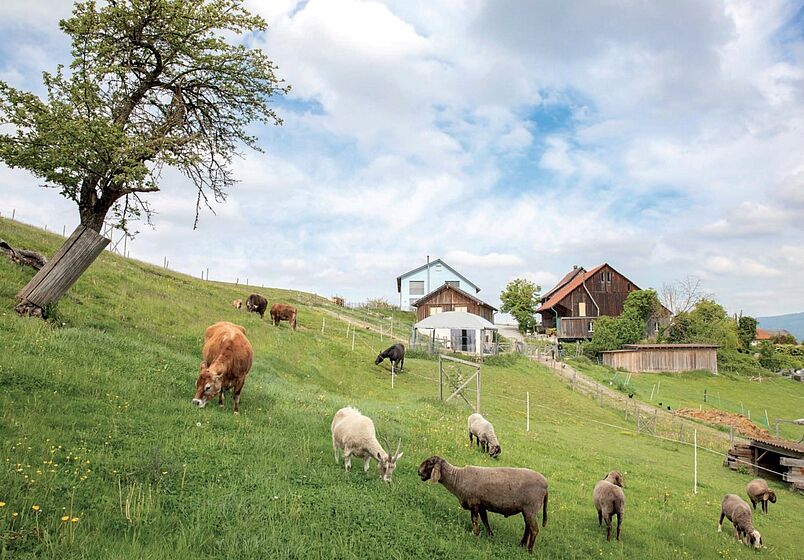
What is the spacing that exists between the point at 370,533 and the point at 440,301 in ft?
176

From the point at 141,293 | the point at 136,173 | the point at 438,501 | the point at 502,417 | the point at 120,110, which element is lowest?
the point at 502,417

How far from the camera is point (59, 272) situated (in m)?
14.3

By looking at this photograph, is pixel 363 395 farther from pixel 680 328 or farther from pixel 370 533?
pixel 680 328

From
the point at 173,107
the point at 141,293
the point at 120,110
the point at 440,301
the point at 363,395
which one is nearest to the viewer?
the point at 120,110

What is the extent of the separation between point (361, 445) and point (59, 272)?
10948 mm

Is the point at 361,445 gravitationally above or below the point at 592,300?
below

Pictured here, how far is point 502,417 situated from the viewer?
76.8 ft

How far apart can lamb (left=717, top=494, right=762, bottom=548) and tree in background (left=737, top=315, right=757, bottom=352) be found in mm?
71724

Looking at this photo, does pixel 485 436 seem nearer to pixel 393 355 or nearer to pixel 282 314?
pixel 393 355

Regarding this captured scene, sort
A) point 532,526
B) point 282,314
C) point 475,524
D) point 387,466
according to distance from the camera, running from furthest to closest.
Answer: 1. point 282,314
2. point 387,466
3. point 475,524
4. point 532,526

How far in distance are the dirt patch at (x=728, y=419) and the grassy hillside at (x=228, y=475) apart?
598 inches

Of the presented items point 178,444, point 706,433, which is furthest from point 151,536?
point 706,433

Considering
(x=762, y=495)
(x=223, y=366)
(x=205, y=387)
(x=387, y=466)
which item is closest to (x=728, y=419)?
(x=762, y=495)

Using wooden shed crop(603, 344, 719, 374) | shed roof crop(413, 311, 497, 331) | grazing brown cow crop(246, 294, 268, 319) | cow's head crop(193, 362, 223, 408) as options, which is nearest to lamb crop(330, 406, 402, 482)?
cow's head crop(193, 362, 223, 408)
